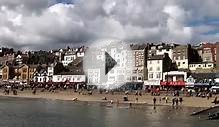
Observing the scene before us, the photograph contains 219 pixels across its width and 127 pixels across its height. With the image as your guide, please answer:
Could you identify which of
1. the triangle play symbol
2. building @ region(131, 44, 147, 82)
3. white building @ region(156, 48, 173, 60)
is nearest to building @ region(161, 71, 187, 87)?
building @ region(131, 44, 147, 82)

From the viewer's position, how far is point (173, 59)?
10156cm

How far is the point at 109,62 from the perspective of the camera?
377 feet

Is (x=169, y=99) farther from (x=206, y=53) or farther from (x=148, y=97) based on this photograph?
(x=206, y=53)

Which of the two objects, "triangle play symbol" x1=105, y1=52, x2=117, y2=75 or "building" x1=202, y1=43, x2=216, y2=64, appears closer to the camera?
"building" x1=202, y1=43, x2=216, y2=64

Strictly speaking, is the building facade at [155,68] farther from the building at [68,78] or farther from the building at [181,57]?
the building at [68,78]

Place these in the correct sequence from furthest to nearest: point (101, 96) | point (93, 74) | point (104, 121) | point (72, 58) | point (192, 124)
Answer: point (72, 58) < point (93, 74) < point (101, 96) < point (104, 121) < point (192, 124)

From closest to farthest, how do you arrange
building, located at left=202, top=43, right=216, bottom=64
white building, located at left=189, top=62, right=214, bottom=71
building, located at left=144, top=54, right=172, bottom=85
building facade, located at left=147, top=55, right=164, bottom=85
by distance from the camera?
white building, located at left=189, top=62, right=214, bottom=71 < building, located at left=144, top=54, right=172, bottom=85 < building facade, located at left=147, top=55, right=164, bottom=85 < building, located at left=202, top=43, right=216, bottom=64

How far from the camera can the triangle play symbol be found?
362ft

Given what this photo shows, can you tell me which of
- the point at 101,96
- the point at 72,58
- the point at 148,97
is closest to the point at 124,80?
the point at 101,96

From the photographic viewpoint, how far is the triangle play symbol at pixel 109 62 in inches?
4349

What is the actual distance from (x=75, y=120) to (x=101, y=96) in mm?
36352
